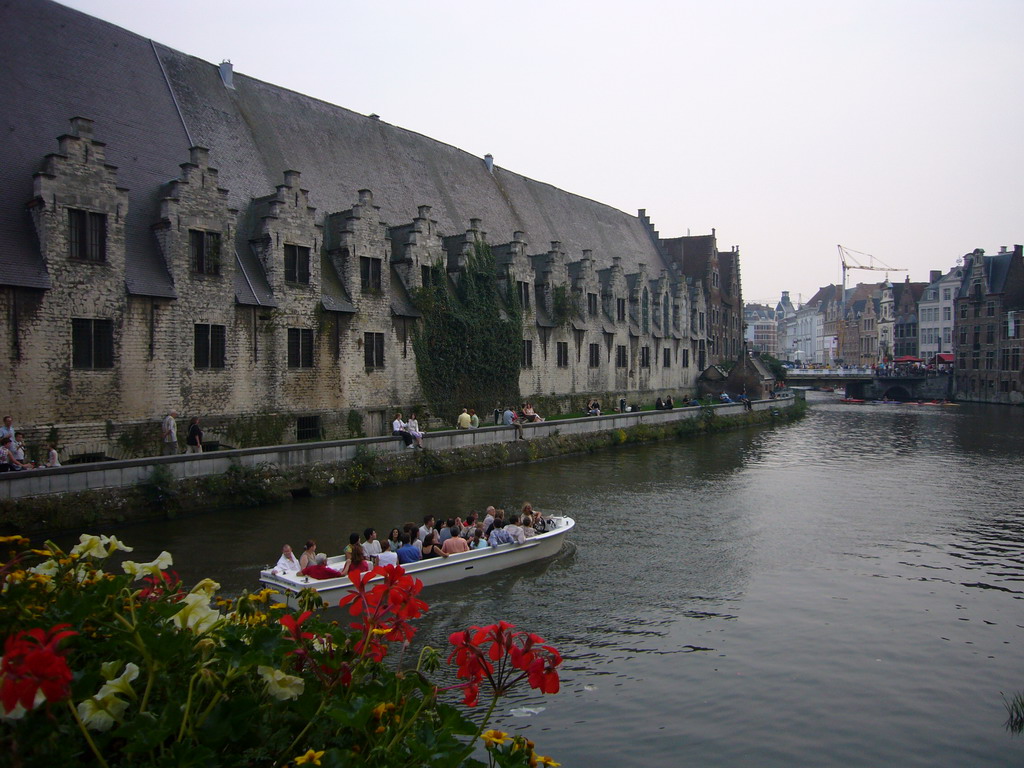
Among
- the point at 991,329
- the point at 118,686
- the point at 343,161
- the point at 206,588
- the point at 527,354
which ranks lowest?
the point at 118,686

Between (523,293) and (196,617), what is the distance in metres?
38.5

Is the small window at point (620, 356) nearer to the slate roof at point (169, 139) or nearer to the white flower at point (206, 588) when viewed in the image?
the slate roof at point (169, 139)

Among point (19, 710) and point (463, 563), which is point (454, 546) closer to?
point (463, 563)

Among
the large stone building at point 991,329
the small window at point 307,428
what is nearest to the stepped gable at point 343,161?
the small window at point 307,428

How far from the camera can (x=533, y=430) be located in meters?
34.2

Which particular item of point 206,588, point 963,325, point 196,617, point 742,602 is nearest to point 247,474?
point 742,602

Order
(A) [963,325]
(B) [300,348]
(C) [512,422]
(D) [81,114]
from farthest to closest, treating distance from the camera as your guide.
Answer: (A) [963,325]
(C) [512,422]
(B) [300,348]
(D) [81,114]

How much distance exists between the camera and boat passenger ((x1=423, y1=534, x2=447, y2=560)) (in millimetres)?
16156

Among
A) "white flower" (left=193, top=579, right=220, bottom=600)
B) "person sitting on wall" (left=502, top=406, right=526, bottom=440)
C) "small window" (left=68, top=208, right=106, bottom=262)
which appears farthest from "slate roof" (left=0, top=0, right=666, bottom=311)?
"white flower" (left=193, top=579, right=220, bottom=600)

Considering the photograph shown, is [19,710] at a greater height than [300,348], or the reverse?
[300,348]

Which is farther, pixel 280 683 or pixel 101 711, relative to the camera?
pixel 280 683

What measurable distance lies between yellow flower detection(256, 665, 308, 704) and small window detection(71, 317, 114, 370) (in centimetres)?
2216

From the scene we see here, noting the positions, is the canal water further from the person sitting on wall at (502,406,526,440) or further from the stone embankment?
the person sitting on wall at (502,406,526,440)

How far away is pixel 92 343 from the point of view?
74.4 feet
